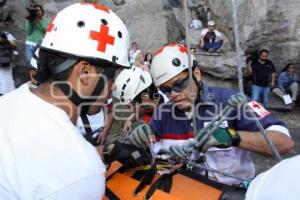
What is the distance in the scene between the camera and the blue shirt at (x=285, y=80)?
38.7 ft

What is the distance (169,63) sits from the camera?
2990mm

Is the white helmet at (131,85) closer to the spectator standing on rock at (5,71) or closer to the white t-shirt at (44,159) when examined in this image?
the white t-shirt at (44,159)

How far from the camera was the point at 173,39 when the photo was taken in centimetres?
1445

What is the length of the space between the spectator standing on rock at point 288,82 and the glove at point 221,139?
974 centimetres

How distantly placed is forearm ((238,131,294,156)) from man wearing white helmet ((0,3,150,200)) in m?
0.86

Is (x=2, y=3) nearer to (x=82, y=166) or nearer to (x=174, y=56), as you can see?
(x=174, y=56)

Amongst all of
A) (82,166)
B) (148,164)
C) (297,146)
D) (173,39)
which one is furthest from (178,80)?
(173,39)

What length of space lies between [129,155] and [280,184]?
4.63ft

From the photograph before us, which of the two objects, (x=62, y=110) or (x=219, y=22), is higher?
(x=62, y=110)

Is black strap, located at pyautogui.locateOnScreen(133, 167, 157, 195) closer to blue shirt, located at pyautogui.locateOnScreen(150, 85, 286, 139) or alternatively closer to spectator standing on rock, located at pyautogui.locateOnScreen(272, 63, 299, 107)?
blue shirt, located at pyautogui.locateOnScreen(150, 85, 286, 139)

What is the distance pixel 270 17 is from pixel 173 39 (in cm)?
346

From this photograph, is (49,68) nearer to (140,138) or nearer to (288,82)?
(140,138)

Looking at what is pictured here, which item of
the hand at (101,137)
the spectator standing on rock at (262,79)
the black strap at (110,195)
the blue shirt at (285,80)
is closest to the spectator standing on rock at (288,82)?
the blue shirt at (285,80)

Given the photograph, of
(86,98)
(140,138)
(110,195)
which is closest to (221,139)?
(140,138)
